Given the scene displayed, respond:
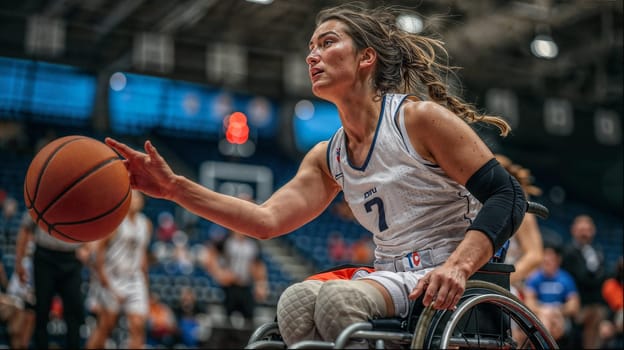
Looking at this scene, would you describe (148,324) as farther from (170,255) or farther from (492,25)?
(492,25)

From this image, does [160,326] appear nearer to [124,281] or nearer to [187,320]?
[187,320]

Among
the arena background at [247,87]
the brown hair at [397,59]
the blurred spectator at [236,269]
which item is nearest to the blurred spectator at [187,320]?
the blurred spectator at [236,269]

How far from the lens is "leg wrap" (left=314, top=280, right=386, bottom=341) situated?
6.95 ft

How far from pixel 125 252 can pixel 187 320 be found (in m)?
3.81

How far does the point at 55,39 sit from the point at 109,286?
7643mm

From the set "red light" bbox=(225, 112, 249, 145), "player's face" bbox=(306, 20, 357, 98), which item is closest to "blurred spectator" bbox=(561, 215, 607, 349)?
"player's face" bbox=(306, 20, 357, 98)

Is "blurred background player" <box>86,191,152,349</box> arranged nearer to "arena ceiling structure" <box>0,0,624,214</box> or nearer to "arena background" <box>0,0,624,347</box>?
"arena background" <box>0,0,624,347</box>

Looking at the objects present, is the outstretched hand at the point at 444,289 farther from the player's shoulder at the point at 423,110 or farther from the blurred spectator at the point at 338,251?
the blurred spectator at the point at 338,251

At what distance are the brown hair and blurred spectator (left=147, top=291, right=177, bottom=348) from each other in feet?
25.5

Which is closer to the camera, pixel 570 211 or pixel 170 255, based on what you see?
pixel 170 255

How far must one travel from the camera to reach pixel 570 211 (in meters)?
19.9

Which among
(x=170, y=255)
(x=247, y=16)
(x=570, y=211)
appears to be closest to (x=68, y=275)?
(x=170, y=255)

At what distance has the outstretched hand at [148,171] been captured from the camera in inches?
105

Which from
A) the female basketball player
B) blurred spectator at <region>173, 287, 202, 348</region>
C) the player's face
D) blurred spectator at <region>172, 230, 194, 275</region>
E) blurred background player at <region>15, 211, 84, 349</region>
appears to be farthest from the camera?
blurred spectator at <region>172, 230, 194, 275</region>
